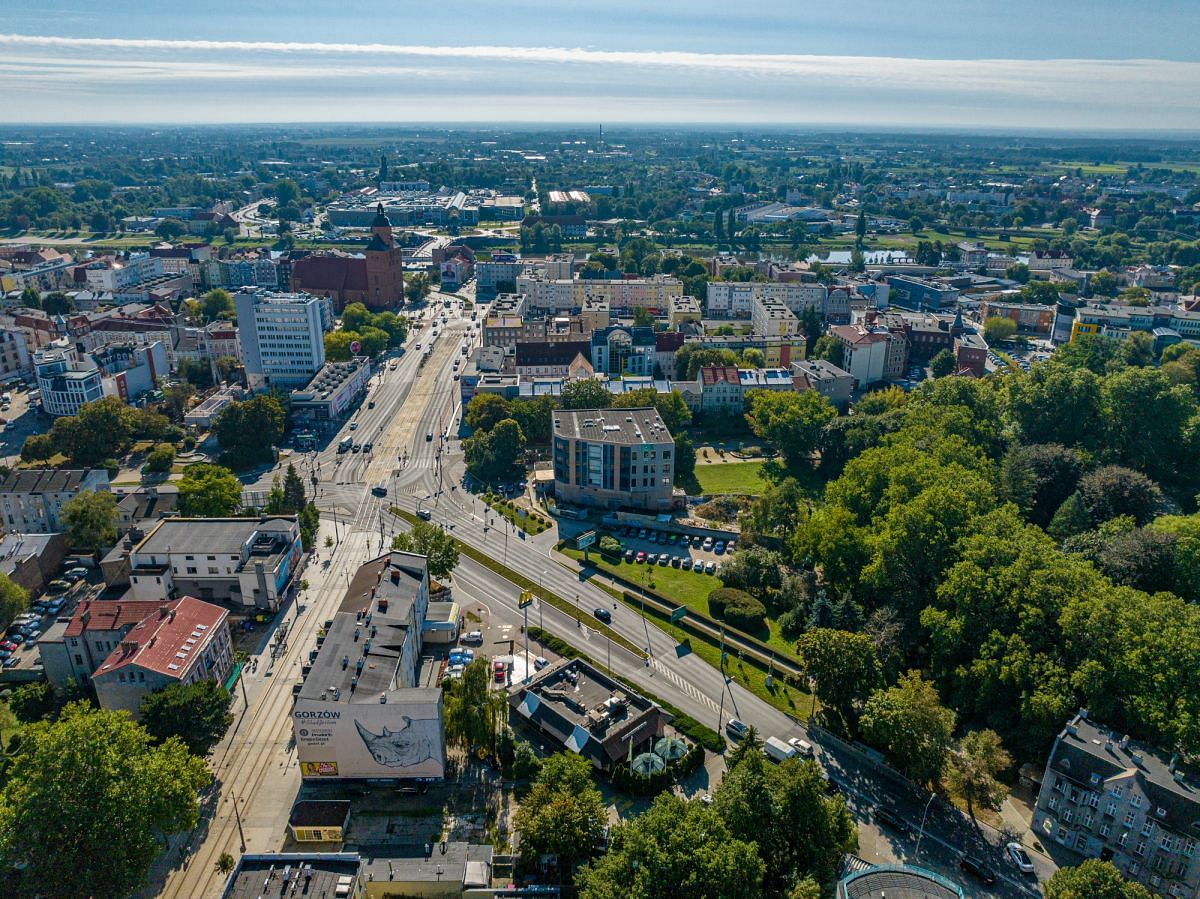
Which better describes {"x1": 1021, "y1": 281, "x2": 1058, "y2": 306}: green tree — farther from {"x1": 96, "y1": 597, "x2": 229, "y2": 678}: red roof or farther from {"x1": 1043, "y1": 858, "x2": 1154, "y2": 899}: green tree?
{"x1": 96, "y1": 597, "x2": 229, "y2": 678}: red roof

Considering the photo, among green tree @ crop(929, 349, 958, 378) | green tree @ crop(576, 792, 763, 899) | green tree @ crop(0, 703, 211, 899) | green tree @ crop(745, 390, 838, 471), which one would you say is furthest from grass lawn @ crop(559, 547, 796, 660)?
green tree @ crop(929, 349, 958, 378)

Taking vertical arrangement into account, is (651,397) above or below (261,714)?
above

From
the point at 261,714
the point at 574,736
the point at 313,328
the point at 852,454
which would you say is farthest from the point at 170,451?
the point at 852,454

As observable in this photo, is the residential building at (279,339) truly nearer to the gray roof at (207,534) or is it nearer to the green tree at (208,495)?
the green tree at (208,495)

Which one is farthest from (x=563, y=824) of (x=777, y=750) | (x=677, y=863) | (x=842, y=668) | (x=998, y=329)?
(x=998, y=329)

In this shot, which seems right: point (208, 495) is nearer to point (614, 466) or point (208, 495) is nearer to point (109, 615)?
point (109, 615)

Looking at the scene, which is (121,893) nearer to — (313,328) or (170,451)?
(170,451)
